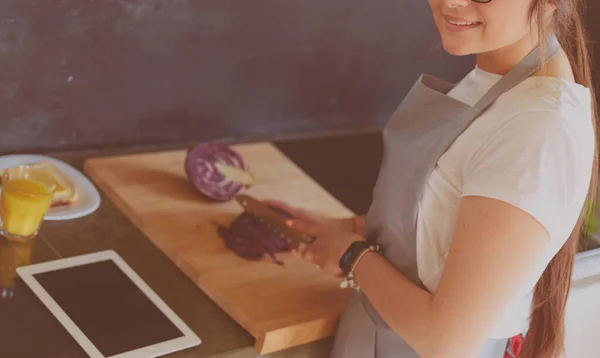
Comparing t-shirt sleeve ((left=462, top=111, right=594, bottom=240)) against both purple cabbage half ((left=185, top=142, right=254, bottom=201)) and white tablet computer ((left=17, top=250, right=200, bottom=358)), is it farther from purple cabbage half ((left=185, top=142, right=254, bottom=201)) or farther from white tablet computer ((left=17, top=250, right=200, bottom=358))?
purple cabbage half ((left=185, top=142, right=254, bottom=201))

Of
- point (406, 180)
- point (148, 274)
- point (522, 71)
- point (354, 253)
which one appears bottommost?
point (148, 274)

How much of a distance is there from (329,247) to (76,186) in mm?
508

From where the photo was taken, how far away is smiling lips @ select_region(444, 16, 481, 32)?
96 centimetres

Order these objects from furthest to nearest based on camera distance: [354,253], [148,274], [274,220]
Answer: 1. [274,220]
2. [148,274]
3. [354,253]

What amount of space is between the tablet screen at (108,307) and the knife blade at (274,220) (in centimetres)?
27

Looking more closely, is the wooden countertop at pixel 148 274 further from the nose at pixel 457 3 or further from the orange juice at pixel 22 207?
the nose at pixel 457 3

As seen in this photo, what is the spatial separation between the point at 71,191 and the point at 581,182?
0.86m

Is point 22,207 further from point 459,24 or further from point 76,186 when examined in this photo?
point 459,24

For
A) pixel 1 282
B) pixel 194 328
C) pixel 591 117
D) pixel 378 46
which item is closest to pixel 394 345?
pixel 194 328

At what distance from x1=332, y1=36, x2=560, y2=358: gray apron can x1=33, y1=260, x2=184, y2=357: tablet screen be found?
27cm

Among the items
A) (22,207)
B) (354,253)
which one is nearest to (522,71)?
(354,253)

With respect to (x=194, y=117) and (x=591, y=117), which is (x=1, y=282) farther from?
(x=591, y=117)

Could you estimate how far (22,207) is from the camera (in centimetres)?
120

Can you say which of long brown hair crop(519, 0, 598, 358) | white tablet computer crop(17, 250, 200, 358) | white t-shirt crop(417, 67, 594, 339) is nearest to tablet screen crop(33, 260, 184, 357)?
white tablet computer crop(17, 250, 200, 358)
